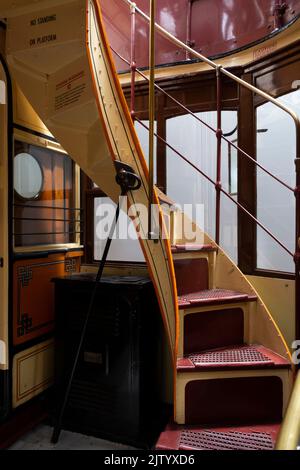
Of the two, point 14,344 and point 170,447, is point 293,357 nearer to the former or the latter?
point 170,447

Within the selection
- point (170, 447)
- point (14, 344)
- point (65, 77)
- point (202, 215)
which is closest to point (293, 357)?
point (170, 447)

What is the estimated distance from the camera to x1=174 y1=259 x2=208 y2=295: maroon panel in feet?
6.17

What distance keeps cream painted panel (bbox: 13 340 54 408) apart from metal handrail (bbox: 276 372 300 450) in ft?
5.64

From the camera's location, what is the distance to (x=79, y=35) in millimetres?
1588

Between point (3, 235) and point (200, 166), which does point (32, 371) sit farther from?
point (200, 166)

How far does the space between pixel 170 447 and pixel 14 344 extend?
44.7 inches

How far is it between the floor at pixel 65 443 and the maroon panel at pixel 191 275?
1.03m

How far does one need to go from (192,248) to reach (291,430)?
1.21 metres

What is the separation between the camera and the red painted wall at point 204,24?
92.0 inches

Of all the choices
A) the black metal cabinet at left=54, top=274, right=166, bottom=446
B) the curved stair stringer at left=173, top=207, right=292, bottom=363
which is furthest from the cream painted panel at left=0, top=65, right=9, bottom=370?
the curved stair stringer at left=173, top=207, right=292, bottom=363

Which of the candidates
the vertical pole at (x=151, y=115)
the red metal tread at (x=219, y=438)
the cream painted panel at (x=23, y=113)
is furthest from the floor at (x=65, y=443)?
the cream painted panel at (x=23, y=113)

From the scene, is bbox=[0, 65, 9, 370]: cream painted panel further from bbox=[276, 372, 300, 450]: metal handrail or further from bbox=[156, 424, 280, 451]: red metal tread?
bbox=[276, 372, 300, 450]: metal handrail

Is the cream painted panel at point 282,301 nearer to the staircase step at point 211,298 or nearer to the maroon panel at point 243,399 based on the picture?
the staircase step at point 211,298

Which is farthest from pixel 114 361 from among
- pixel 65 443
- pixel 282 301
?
pixel 282 301
